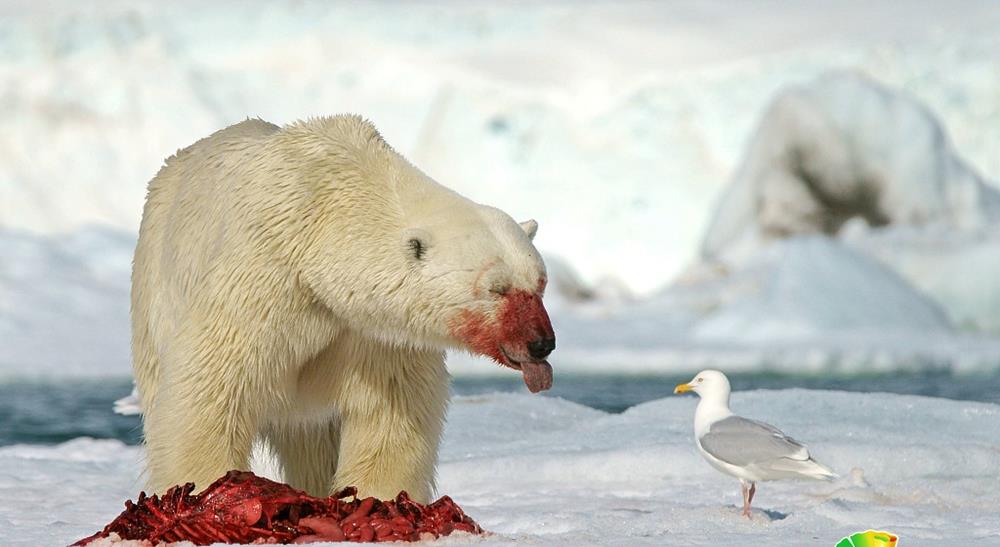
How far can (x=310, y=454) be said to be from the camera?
16.5 ft

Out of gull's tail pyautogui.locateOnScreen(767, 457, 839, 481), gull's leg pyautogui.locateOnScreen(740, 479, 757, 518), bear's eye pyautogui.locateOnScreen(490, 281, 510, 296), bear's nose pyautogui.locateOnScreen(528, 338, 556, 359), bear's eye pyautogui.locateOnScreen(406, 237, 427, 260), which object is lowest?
gull's leg pyautogui.locateOnScreen(740, 479, 757, 518)

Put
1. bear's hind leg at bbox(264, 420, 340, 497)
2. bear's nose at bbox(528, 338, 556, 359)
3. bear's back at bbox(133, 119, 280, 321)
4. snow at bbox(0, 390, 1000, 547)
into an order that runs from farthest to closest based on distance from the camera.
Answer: bear's hind leg at bbox(264, 420, 340, 497), snow at bbox(0, 390, 1000, 547), bear's back at bbox(133, 119, 280, 321), bear's nose at bbox(528, 338, 556, 359)

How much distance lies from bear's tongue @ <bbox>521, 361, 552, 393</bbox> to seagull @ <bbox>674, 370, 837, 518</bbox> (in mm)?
1282

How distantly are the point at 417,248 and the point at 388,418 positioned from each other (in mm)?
734

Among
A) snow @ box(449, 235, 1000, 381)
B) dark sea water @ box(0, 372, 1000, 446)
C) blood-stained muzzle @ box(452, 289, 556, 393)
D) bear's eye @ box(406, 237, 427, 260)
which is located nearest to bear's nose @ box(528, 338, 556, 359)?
blood-stained muzzle @ box(452, 289, 556, 393)

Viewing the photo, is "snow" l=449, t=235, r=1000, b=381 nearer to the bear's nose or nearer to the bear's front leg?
the bear's front leg

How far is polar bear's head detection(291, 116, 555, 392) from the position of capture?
3.88m

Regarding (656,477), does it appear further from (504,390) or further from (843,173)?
(843,173)

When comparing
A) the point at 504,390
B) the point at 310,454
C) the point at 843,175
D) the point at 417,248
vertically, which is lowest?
the point at 310,454

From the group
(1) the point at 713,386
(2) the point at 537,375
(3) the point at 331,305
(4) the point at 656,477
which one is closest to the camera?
(2) the point at 537,375

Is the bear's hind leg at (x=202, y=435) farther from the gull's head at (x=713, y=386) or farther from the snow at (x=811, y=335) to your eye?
the snow at (x=811, y=335)

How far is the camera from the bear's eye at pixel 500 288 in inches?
153

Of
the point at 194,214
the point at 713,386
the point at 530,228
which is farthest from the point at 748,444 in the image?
the point at 194,214

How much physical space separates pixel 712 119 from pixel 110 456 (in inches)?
943
